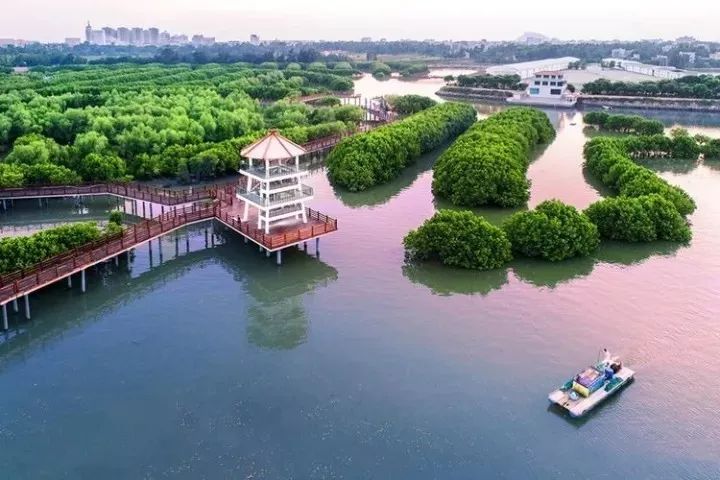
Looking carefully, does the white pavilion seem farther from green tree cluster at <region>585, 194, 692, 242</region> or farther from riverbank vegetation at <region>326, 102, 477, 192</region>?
green tree cluster at <region>585, 194, 692, 242</region>

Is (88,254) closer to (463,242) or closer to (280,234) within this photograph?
(280,234)

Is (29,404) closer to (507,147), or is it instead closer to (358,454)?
(358,454)

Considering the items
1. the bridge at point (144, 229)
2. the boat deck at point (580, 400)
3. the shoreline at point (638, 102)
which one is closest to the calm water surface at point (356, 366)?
the boat deck at point (580, 400)

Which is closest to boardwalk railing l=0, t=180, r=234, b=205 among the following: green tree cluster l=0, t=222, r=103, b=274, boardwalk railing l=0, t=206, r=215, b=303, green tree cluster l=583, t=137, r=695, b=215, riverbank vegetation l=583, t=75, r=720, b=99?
boardwalk railing l=0, t=206, r=215, b=303

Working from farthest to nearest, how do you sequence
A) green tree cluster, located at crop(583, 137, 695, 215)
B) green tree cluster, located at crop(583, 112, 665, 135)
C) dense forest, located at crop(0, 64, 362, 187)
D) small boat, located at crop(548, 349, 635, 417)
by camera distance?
1. green tree cluster, located at crop(583, 112, 665, 135)
2. dense forest, located at crop(0, 64, 362, 187)
3. green tree cluster, located at crop(583, 137, 695, 215)
4. small boat, located at crop(548, 349, 635, 417)

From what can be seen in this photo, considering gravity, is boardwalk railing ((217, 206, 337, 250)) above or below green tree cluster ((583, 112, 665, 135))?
below

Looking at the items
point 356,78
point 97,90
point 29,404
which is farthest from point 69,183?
point 356,78

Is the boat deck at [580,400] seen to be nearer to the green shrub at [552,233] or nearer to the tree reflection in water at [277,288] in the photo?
the tree reflection in water at [277,288]

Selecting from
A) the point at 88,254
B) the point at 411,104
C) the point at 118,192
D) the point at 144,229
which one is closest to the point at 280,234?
the point at 144,229
